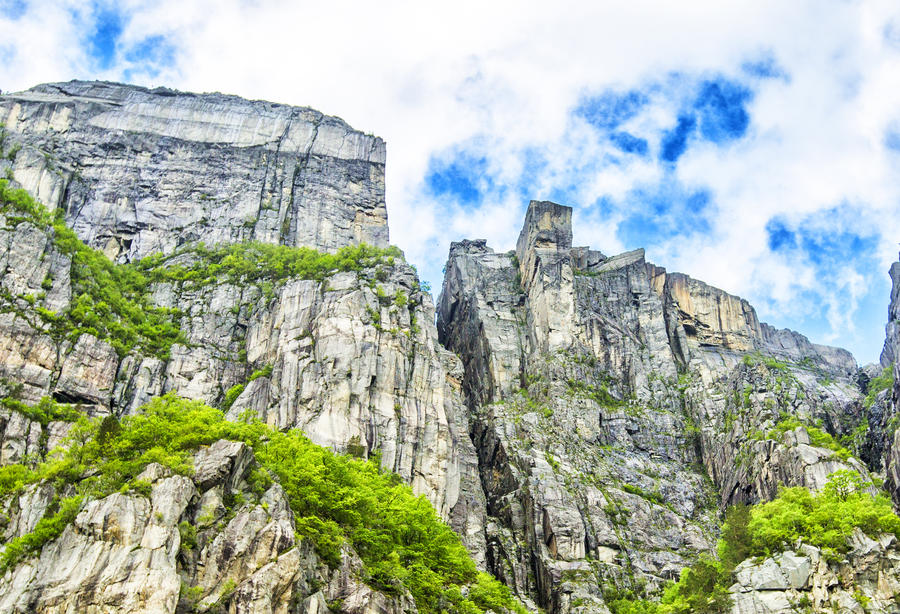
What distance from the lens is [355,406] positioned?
2657 inches

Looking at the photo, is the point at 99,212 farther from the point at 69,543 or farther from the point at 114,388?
the point at 69,543

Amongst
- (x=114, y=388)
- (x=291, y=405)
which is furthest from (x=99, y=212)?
(x=291, y=405)

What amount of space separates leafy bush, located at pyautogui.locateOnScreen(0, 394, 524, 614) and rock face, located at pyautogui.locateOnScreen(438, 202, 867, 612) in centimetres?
1476

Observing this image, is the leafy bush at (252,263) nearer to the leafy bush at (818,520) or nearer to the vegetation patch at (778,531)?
the vegetation patch at (778,531)

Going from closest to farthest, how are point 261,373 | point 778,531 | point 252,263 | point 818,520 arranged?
point 778,531 < point 818,520 < point 261,373 < point 252,263

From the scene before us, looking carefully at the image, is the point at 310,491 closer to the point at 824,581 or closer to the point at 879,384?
the point at 824,581

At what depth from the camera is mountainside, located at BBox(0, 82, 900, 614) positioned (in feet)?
138

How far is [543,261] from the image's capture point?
9962 cm

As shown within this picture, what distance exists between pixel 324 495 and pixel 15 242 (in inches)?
1407

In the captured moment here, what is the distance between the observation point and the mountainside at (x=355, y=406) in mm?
42188

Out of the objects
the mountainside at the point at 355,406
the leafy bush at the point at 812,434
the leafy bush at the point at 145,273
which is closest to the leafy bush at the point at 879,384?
the mountainside at the point at 355,406

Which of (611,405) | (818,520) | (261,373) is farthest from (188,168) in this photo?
(818,520)

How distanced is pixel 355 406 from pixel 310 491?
19.0 metres

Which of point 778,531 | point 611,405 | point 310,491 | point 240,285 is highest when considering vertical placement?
point 240,285
